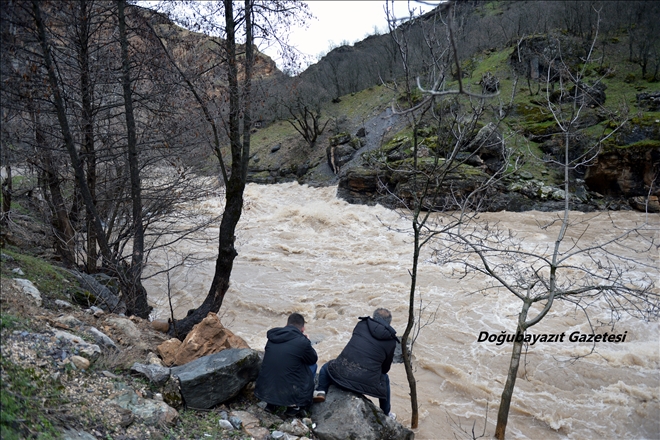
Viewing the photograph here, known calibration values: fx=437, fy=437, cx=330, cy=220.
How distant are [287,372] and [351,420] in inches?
31.6

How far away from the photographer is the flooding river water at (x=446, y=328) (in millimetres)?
5980

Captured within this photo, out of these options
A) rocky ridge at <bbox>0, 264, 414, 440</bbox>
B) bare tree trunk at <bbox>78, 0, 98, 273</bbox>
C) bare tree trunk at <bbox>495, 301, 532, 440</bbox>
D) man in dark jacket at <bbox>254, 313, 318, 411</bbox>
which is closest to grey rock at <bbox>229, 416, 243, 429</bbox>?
rocky ridge at <bbox>0, 264, 414, 440</bbox>

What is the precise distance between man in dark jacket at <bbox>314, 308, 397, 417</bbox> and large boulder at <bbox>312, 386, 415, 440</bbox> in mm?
112

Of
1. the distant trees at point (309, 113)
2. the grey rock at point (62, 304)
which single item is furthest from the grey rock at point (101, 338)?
the distant trees at point (309, 113)

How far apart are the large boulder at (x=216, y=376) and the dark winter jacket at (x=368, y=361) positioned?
0.97 metres

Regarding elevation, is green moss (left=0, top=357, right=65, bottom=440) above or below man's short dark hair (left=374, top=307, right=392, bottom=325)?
above

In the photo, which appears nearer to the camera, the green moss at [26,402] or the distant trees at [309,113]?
the green moss at [26,402]

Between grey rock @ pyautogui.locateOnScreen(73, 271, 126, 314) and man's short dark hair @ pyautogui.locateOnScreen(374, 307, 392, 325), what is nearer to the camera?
man's short dark hair @ pyautogui.locateOnScreen(374, 307, 392, 325)

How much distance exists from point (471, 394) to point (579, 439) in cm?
145

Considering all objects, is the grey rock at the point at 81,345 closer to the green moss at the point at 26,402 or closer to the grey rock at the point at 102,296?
the green moss at the point at 26,402

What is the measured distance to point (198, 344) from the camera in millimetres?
5297

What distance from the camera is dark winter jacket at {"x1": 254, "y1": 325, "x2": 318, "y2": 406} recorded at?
178 inches

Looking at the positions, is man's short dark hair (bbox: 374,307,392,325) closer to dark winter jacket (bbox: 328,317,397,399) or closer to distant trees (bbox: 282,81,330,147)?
dark winter jacket (bbox: 328,317,397,399)

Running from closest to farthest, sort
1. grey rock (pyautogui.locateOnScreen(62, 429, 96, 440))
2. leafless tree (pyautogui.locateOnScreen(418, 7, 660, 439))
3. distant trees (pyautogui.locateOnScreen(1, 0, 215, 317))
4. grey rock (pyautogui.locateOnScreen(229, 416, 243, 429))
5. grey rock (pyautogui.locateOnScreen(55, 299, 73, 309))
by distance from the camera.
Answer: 1. grey rock (pyautogui.locateOnScreen(62, 429, 96, 440))
2. grey rock (pyautogui.locateOnScreen(229, 416, 243, 429))
3. leafless tree (pyautogui.locateOnScreen(418, 7, 660, 439))
4. grey rock (pyautogui.locateOnScreen(55, 299, 73, 309))
5. distant trees (pyautogui.locateOnScreen(1, 0, 215, 317))
